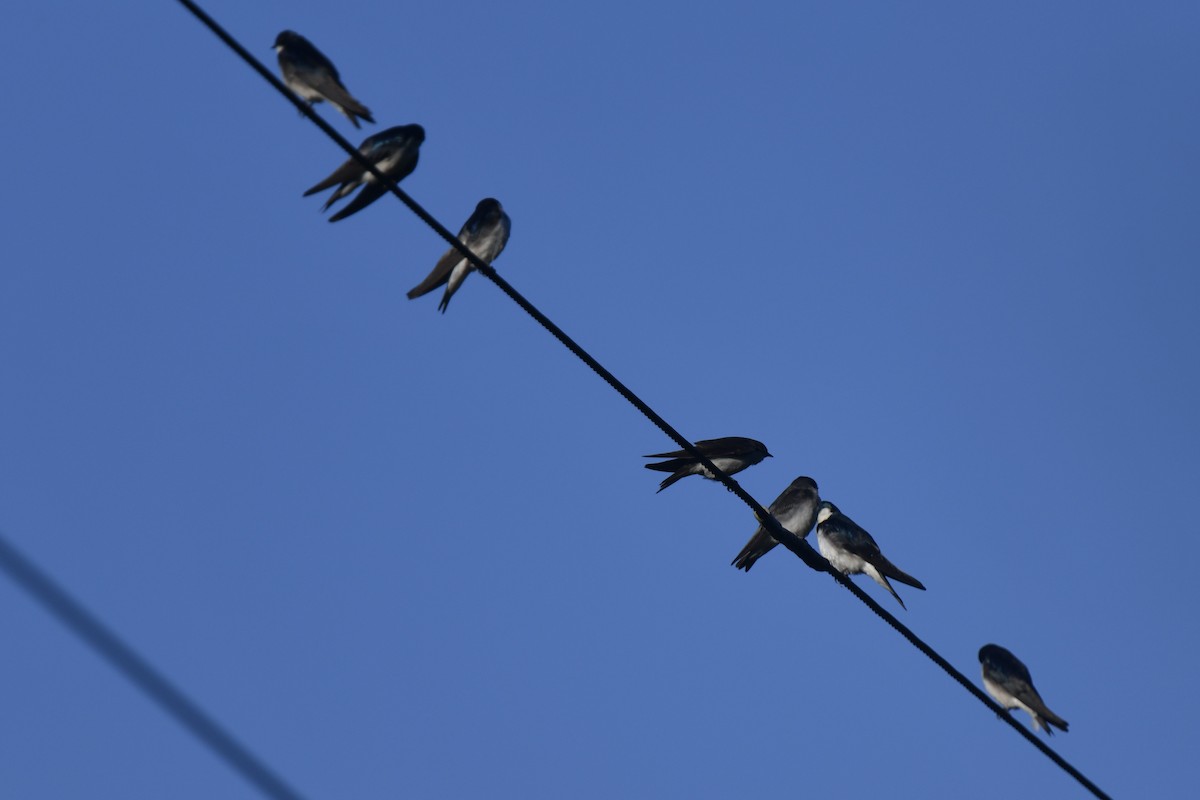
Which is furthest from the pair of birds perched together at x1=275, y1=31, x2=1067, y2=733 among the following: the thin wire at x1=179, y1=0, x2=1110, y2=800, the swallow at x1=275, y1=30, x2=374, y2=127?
the thin wire at x1=179, y1=0, x2=1110, y2=800

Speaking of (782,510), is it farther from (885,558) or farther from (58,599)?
(58,599)

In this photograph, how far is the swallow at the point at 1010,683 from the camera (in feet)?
26.3

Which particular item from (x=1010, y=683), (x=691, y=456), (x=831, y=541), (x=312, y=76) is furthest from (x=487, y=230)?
(x=1010, y=683)

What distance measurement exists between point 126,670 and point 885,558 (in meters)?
6.37

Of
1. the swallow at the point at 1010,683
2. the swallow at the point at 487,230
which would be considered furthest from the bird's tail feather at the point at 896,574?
the swallow at the point at 487,230

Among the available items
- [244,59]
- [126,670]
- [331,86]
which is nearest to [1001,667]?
[331,86]

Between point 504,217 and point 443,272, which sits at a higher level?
point 504,217

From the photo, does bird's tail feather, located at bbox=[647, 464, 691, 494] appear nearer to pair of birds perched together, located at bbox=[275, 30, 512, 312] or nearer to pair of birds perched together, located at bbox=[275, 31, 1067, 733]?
pair of birds perched together, located at bbox=[275, 31, 1067, 733]

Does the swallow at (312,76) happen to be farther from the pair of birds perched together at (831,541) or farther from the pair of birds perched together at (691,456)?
the pair of birds perched together at (831,541)

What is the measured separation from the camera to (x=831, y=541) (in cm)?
861

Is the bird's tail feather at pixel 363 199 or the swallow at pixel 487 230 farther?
the swallow at pixel 487 230

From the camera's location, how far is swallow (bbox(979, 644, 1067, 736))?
8.03m

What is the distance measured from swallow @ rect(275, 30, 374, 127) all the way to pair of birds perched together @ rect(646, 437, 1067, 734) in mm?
2626

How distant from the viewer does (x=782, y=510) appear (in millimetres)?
9039
